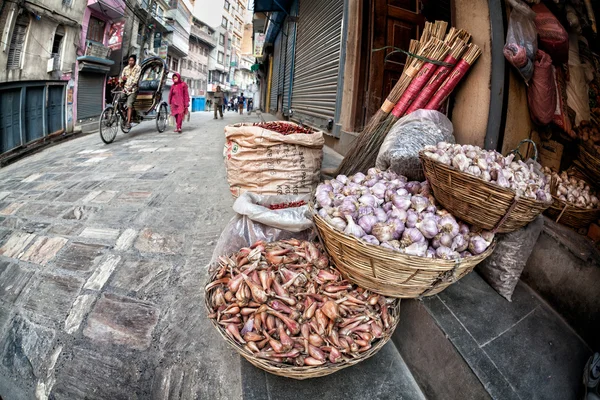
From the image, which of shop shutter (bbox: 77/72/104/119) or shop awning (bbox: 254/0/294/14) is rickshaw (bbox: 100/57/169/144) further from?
shop shutter (bbox: 77/72/104/119)

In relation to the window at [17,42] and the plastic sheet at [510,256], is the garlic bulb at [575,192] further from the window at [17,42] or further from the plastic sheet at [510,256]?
the window at [17,42]

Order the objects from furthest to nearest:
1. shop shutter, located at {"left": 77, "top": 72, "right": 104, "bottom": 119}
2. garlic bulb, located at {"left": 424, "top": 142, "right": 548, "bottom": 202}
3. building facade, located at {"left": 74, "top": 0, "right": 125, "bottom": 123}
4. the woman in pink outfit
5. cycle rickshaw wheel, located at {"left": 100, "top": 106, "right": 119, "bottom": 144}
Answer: shop shutter, located at {"left": 77, "top": 72, "right": 104, "bottom": 119}, building facade, located at {"left": 74, "top": 0, "right": 125, "bottom": 123}, the woman in pink outfit, cycle rickshaw wheel, located at {"left": 100, "top": 106, "right": 119, "bottom": 144}, garlic bulb, located at {"left": 424, "top": 142, "right": 548, "bottom": 202}

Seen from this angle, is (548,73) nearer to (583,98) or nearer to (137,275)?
(583,98)

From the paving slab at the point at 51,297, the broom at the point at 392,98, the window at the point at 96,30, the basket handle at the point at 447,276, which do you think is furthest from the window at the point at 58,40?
the basket handle at the point at 447,276

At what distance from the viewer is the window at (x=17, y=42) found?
11.5 m

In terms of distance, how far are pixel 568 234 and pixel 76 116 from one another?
2028cm

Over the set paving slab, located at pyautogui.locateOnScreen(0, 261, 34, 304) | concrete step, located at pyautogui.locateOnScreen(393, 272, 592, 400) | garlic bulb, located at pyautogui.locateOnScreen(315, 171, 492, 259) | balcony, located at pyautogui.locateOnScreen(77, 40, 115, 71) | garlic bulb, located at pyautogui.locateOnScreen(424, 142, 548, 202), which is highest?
balcony, located at pyautogui.locateOnScreen(77, 40, 115, 71)

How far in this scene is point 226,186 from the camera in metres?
3.74

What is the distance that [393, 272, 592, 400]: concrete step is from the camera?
3.83 feet

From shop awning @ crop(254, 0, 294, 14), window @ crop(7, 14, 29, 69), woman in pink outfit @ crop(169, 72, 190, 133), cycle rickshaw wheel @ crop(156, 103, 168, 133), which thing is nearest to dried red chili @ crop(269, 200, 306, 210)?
woman in pink outfit @ crop(169, 72, 190, 133)

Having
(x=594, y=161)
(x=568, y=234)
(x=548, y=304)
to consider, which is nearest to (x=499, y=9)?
(x=594, y=161)

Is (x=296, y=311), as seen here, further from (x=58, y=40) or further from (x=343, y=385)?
(x=58, y=40)

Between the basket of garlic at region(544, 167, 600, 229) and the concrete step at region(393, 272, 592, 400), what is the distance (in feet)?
2.00

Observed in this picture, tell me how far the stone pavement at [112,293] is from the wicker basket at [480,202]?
1.41 meters
